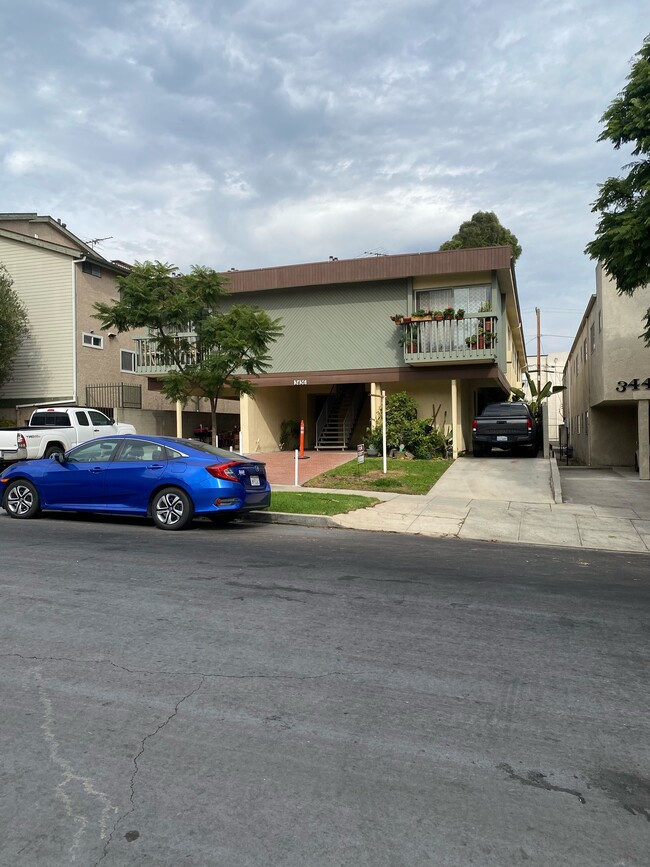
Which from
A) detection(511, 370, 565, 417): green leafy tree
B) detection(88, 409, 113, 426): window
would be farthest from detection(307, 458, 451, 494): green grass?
detection(511, 370, 565, 417): green leafy tree

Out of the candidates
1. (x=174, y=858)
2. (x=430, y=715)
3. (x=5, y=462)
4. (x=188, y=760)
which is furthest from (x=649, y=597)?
(x=5, y=462)

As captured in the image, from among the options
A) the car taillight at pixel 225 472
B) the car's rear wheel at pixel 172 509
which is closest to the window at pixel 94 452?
the car's rear wheel at pixel 172 509

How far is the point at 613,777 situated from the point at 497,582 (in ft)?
13.0

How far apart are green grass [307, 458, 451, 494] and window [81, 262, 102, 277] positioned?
14.4m

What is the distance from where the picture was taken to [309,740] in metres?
3.55

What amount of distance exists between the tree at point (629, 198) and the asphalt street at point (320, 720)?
6256mm

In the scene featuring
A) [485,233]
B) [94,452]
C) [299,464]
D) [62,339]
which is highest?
[485,233]

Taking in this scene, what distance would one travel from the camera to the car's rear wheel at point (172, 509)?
406 inches

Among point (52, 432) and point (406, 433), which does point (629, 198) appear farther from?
point (52, 432)

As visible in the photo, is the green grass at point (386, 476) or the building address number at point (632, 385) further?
the building address number at point (632, 385)

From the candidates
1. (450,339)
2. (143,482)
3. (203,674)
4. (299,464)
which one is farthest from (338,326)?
(203,674)

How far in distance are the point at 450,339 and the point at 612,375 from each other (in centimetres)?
529

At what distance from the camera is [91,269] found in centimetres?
2727

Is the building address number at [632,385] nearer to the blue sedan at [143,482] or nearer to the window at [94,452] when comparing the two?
the blue sedan at [143,482]
